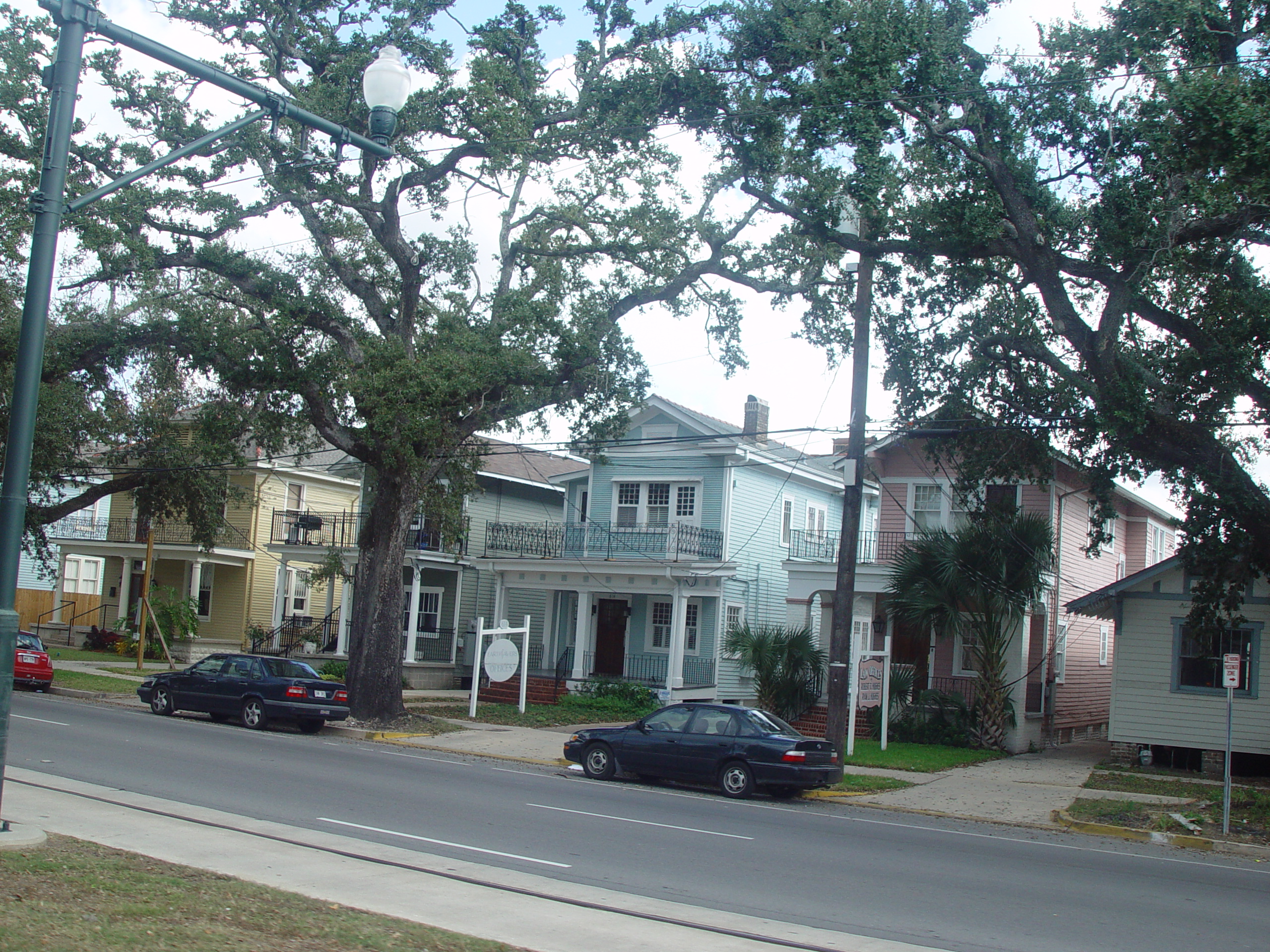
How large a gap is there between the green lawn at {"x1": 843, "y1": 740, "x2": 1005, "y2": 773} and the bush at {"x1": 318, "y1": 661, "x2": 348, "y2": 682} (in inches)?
626

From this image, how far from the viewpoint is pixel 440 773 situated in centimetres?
1731

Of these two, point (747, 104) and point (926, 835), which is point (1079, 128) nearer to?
point (747, 104)

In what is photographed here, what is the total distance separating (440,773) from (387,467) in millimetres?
8345

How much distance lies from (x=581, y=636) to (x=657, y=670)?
2392mm

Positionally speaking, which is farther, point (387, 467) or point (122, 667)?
point (122, 667)

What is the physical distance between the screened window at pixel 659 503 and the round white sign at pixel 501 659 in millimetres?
8292

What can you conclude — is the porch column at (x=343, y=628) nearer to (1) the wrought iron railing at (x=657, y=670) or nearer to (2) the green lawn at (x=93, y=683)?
(2) the green lawn at (x=93, y=683)

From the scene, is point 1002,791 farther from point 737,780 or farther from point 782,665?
point 782,665

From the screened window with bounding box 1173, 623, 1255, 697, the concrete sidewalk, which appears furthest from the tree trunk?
the screened window with bounding box 1173, 623, 1255, 697

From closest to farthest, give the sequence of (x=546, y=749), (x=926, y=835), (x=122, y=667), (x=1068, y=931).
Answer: (x=1068, y=931) → (x=926, y=835) → (x=546, y=749) → (x=122, y=667)

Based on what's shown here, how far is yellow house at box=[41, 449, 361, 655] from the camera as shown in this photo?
42781 millimetres

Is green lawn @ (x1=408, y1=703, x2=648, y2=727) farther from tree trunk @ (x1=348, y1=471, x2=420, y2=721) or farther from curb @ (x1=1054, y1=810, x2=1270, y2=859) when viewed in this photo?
curb @ (x1=1054, y1=810, x2=1270, y2=859)

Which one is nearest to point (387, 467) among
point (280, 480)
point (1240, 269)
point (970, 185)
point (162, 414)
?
point (162, 414)

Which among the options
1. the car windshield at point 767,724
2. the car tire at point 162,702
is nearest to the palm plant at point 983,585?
the car windshield at point 767,724
